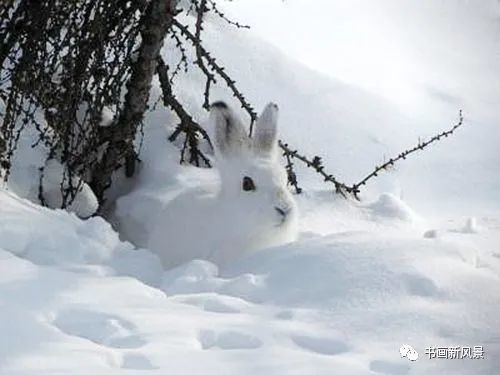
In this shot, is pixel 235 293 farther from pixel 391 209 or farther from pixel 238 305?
pixel 391 209

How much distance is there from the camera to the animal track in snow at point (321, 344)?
9.06 ft

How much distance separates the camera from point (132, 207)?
515 cm

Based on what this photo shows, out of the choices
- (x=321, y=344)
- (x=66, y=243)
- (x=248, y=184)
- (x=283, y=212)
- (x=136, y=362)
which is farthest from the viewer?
(x=248, y=184)

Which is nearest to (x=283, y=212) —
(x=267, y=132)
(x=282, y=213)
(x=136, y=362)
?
(x=282, y=213)

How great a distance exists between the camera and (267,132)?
15.9 ft

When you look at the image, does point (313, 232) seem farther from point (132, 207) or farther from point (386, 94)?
point (386, 94)

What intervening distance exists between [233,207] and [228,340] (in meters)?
2.05

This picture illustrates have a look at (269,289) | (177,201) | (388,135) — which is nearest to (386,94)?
(388,135)

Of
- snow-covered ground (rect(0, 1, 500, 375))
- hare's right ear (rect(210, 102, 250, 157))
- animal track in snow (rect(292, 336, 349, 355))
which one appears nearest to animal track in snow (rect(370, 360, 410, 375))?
snow-covered ground (rect(0, 1, 500, 375))

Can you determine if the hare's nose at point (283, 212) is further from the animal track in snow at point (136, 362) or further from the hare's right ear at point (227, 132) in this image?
the animal track in snow at point (136, 362)

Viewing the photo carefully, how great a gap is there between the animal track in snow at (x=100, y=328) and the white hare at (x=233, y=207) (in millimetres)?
1807

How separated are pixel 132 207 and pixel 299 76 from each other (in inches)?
89.3

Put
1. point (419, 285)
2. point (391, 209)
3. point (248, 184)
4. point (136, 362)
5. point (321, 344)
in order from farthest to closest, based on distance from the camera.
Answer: point (391, 209), point (248, 184), point (419, 285), point (321, 344), point (136, 362)

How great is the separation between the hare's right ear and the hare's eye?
0.21 metres
